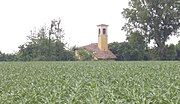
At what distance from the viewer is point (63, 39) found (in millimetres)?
71312

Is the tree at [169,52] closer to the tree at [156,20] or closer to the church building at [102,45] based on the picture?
the tree at [156,20]

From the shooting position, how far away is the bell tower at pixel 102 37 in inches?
3273

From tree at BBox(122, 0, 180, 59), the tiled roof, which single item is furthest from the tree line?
the tiled roof

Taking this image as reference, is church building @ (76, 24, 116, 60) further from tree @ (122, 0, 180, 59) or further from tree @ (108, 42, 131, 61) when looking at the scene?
tree @ (122, 0, 180, 59)

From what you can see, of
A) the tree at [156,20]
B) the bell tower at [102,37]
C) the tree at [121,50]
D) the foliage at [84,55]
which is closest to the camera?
the tree at [156,20]

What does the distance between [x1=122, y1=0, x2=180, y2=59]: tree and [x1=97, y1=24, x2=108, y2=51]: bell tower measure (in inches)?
A: 661

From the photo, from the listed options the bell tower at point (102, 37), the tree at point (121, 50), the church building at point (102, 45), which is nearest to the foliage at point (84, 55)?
the church building at point (102, 45)

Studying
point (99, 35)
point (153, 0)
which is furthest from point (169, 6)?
point (99, 35)

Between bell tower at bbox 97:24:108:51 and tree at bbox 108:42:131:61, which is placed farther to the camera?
bell tower at bbox 97:24:108:51

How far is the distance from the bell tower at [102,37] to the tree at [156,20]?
55.1 ft

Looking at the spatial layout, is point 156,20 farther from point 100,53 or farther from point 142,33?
point 100,53

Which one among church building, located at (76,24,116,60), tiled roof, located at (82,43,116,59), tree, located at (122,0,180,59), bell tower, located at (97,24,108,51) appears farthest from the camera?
bell tower, located at (97,24,108,51)

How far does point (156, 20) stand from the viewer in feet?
213

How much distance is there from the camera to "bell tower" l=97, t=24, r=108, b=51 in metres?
83.1
